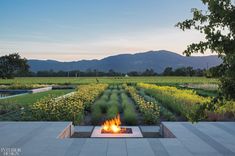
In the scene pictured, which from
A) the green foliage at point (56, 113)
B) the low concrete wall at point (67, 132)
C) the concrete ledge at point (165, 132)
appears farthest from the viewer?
the green foliage at point (56, 113)

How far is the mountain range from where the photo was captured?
543 feet

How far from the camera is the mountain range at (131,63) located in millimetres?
165375

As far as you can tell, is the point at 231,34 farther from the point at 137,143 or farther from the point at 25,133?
the point at 25,133

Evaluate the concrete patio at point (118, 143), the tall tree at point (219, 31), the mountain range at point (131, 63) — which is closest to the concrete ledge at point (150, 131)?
the concrete patio at point (118, 143)

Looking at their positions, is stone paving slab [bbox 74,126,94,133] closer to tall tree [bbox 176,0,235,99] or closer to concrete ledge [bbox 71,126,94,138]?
concrete ledge [bbox 71,126,94,138]

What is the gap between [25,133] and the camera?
282 inches

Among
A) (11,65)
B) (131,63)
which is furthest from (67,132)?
(131,63)

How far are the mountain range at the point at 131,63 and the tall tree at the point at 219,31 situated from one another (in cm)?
15639

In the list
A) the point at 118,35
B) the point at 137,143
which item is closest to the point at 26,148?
the point at 137,143

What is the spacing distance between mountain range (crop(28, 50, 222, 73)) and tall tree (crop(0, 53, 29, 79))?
113 m

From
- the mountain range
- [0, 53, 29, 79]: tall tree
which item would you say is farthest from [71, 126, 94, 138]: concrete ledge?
the mountain range

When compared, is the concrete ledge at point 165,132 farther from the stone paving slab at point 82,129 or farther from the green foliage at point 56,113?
the green foliage at point 56,113

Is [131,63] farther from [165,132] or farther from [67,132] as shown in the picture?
[67,132]

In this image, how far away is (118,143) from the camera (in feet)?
20.7
